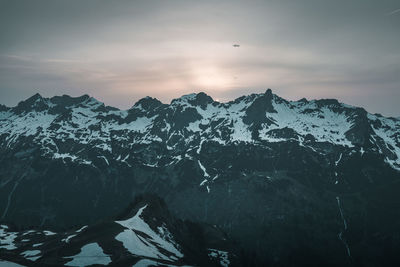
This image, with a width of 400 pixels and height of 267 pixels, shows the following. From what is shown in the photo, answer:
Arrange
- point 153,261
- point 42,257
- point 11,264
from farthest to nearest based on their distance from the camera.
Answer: point 42,257 < point 153,261 < point 11,264

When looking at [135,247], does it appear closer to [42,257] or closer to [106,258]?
[106,258]

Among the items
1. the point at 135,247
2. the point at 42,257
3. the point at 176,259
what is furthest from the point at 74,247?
the point at 176,259

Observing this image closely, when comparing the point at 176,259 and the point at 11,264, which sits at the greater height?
the point at 11,264

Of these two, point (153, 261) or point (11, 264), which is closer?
point (11, 264)

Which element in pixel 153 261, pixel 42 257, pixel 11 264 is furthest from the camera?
pixel 42 257

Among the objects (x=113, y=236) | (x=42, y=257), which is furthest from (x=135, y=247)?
(x=42, y=257)

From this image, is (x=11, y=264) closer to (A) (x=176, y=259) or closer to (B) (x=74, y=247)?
(B) (x=74, y=247)

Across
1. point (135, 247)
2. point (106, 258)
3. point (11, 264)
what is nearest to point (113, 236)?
point (135, 247)
